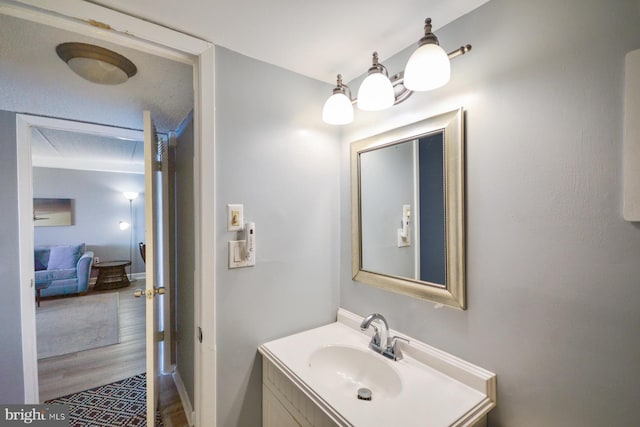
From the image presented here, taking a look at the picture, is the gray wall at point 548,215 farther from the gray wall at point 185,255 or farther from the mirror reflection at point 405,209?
the gray wall at point 185,255

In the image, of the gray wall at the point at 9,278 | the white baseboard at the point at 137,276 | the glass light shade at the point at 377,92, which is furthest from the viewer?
the white baseboard at the point at 137,276

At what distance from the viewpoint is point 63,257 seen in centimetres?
450

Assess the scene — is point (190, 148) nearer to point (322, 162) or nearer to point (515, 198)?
point (322, 162)

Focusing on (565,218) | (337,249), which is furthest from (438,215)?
(337,249)

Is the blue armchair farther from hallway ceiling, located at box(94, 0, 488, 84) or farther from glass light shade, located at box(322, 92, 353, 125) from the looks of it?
glass light shade, located at box(322, 92, 353, 125)

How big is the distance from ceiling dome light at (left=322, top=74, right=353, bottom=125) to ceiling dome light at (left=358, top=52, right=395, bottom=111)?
0.15 m

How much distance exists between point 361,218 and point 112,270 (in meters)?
5.52

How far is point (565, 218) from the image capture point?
0.76m

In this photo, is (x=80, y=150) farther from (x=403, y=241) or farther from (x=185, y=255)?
(x=403, y=241)

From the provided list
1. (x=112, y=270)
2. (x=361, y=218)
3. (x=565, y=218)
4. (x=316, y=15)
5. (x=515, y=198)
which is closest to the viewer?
(x=565, y=218)

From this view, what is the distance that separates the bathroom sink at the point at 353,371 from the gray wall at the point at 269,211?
0.23 metres

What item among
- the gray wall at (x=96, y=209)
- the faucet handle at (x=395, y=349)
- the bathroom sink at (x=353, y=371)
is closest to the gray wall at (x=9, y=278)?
the bathroom sink at (x=353, y=371)

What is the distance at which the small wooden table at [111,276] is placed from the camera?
4882 millimetres
